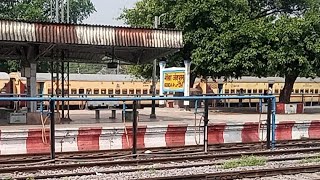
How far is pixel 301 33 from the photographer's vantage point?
3603 centimetres

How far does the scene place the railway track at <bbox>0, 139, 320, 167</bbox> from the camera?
46.6 feet

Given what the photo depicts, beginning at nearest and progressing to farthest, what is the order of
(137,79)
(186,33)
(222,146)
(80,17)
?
1. (222,146)
2. (186,33)
3. (137,79)
4. (80,17)

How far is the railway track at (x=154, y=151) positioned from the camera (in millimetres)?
14216

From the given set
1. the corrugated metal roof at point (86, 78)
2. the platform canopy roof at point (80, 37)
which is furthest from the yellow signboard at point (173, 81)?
the corrugated metal roof at point (86, 78)

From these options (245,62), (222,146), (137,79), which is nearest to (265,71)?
(245,62)

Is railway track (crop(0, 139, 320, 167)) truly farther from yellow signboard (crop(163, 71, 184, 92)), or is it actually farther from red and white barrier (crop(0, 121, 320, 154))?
yellow signboard (crop(163, 71, 184, 92))

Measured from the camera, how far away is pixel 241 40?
119ft

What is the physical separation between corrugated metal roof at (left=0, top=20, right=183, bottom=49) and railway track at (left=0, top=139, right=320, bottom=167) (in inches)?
346

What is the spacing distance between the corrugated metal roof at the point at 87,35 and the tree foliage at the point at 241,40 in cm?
1140

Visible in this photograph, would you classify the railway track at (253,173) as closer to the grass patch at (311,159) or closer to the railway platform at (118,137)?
the grass patch at (311,159)

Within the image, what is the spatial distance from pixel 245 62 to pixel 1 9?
→ 4332 centimetres

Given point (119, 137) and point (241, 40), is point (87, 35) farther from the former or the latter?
point (241, 40)

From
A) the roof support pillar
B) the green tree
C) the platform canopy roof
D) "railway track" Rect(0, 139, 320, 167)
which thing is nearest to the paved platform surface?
the roof support pillar

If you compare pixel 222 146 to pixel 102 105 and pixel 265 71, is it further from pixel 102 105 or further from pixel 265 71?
pixel 102 105
